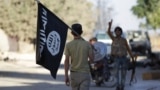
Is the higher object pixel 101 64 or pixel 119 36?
pixel 119 36

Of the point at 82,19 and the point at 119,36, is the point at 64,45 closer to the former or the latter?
the point at 119,36

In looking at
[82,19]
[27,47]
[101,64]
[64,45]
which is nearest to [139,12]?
[82,19]

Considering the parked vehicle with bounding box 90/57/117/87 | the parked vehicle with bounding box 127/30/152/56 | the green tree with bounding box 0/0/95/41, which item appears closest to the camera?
the parked vehicle with bounding box 90/57/117/87

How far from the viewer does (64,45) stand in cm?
1077

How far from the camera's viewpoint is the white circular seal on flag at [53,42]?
10609 mm

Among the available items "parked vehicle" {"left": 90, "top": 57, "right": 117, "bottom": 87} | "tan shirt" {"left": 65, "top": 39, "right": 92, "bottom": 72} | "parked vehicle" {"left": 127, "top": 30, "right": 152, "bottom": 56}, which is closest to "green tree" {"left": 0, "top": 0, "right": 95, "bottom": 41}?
"parked vehicle" {"left": 127, "top": 30, "right": 152, "bottom": 56}

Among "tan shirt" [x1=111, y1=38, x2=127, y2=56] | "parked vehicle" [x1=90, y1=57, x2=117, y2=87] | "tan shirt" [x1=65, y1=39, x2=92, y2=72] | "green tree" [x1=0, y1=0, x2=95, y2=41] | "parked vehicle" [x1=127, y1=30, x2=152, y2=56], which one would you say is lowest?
"green tree" [x1=0, y1=0, x2=95, y2=41]

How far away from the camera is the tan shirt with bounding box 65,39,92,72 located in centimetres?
1027

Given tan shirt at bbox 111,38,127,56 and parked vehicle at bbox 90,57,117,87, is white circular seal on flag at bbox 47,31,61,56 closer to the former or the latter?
tan shirt at bbox 111,38,127,56

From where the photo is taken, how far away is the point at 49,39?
10.6 metres

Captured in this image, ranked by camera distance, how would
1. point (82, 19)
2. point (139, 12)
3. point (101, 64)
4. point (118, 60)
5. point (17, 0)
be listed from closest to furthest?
1. point (118, 60)
2. point (101, 64)
3. point (17, 0)
4. point (82, 19)
5. point (139, 12)

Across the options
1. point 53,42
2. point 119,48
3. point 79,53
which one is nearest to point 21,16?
point 119,48

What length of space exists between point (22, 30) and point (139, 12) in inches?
1065

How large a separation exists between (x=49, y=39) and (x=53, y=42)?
0.34 ft
